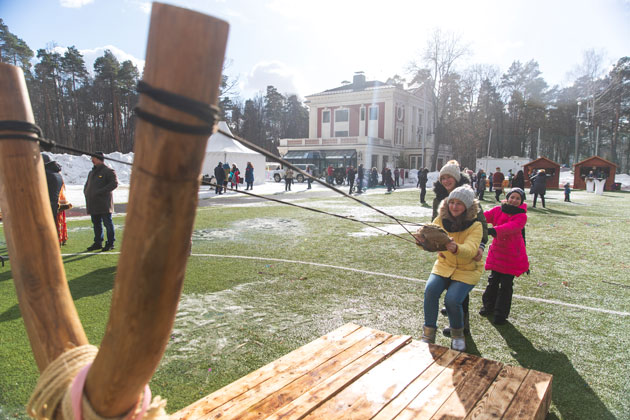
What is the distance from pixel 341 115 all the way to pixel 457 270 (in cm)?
5330

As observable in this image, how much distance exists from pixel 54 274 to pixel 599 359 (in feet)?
14.6

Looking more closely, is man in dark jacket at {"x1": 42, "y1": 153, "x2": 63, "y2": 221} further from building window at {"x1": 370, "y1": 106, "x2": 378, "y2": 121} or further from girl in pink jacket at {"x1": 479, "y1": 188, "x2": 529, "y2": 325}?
building window at {"x1": 370, "y1": 106, "x2": 378, "y2": 121}

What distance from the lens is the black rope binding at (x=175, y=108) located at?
0.76 meters

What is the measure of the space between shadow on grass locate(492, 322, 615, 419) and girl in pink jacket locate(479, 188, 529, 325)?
0.36 meters

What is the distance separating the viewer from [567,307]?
5273mm

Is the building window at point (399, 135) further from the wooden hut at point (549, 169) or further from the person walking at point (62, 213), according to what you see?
the person walking at point (62, 213)

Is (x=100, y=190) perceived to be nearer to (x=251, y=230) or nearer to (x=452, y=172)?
(x=251, y=230)

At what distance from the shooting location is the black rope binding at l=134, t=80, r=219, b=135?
76 cm

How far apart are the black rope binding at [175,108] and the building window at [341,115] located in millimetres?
55754

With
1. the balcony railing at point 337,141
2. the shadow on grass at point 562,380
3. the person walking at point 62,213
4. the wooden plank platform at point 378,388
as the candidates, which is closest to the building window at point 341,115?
the balcony railing at point 337,141

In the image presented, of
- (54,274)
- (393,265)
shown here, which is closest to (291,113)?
(393,265)

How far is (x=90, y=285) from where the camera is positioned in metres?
5.70

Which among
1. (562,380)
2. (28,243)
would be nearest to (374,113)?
(562,380)

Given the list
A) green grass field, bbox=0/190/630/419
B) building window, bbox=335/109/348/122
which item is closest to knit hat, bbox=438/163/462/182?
green grass field, bbox=0/190/630/419
